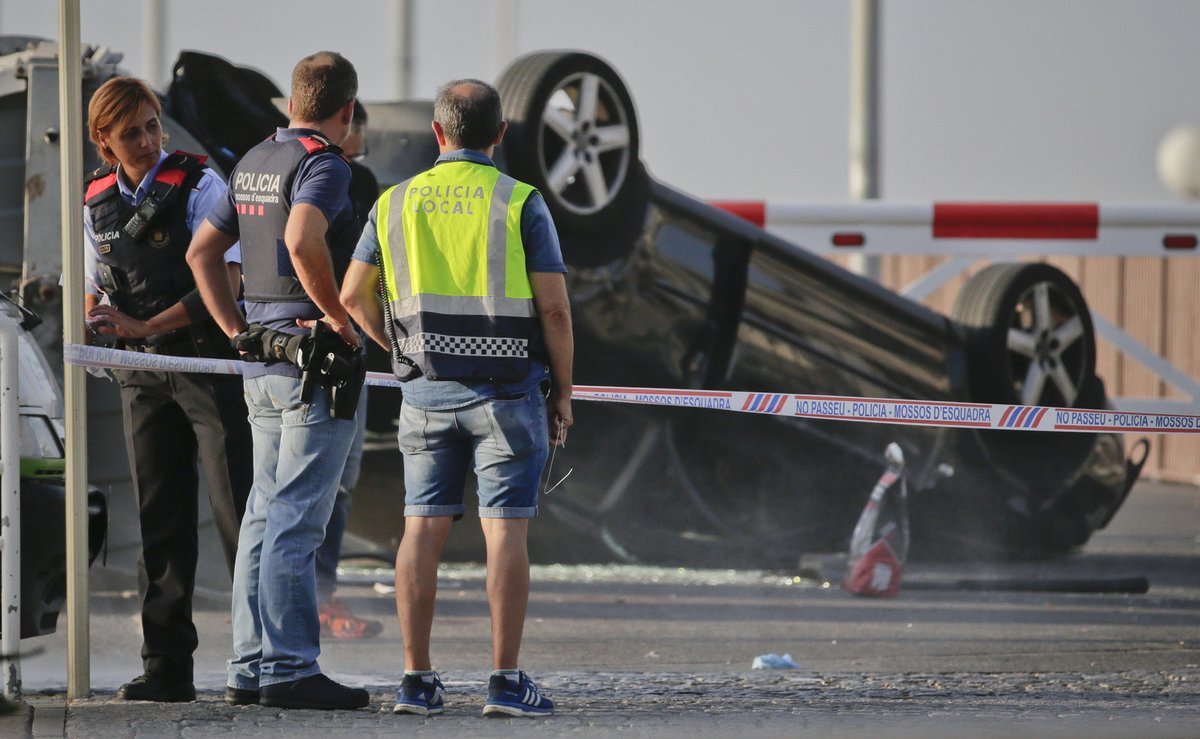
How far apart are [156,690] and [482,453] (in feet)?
3.78

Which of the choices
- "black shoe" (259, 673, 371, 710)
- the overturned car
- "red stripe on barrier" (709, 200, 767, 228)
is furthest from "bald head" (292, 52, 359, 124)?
"red stripe on barrier" (709, 200, 767, 228)

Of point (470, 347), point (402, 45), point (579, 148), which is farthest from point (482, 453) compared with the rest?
point (402, 45)

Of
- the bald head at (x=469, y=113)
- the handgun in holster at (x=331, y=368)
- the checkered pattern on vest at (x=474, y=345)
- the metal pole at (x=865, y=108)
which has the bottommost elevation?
the handgun in holster at (x=331, y=368)

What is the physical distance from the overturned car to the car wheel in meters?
0.01

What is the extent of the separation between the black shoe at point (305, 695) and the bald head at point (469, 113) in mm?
1455

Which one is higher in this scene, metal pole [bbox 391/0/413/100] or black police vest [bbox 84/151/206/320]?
metal pole [bbox 391/0/413/100]

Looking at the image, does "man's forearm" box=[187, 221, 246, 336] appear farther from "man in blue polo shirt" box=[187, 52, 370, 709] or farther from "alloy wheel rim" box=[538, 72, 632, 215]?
"alloy wheel rim" box=[538, 72, 632, 215]

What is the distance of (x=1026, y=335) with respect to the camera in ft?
25.7

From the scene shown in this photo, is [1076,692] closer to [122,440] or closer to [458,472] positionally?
[458,472]

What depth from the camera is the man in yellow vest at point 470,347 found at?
4.26 metres

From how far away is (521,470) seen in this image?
433 cm

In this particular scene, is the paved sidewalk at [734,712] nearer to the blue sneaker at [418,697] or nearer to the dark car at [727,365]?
the blue sneaker at [418,697]

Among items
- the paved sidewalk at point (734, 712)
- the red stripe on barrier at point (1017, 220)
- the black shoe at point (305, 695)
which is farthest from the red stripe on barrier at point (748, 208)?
the black shoe at point (305, 695)

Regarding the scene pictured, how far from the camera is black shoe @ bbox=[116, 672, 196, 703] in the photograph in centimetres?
460
